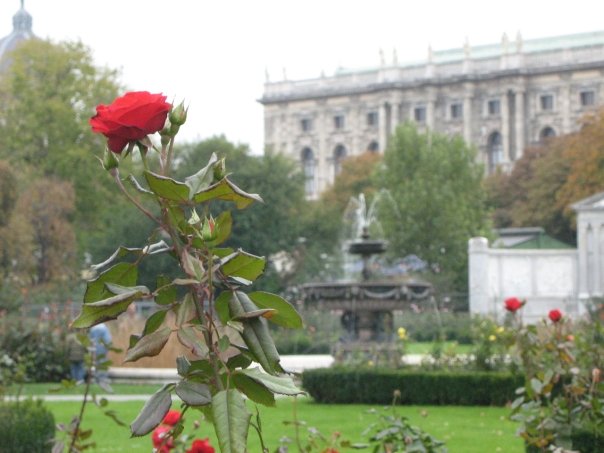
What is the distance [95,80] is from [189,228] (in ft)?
160

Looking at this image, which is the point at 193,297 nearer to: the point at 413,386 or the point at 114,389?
the point at 413,386

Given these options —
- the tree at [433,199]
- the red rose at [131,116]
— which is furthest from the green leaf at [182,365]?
the tree at [433,199]

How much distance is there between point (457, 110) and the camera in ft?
309

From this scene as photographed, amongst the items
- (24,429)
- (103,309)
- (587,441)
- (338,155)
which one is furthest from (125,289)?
(338,155)

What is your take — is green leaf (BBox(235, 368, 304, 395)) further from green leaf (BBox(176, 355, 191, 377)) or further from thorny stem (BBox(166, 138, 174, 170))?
thorny stem (BBox(166, 138, 174, 170))

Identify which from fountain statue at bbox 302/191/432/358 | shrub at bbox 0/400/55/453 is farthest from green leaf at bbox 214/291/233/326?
fountain statue at bbox 302/191/432/358

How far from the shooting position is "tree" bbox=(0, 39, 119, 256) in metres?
49.3

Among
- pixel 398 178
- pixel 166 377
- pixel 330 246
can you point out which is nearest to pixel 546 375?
pixel 166 377

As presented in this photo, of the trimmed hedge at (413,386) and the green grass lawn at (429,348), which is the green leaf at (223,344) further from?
the green grass lawn at (429,348)

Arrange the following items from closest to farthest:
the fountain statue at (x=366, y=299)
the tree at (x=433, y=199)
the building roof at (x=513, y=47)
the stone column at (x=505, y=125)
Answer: the fountain statue at (x=366, y=299), the tree at (x=433, y=199), the stone column at (x=505, y=125), the building roof at (x=513, y=47)

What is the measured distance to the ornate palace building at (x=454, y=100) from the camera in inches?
3546

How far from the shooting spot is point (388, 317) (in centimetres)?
2148

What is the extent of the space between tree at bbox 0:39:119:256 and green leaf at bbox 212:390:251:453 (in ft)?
149

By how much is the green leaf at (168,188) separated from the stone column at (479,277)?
32378mm
